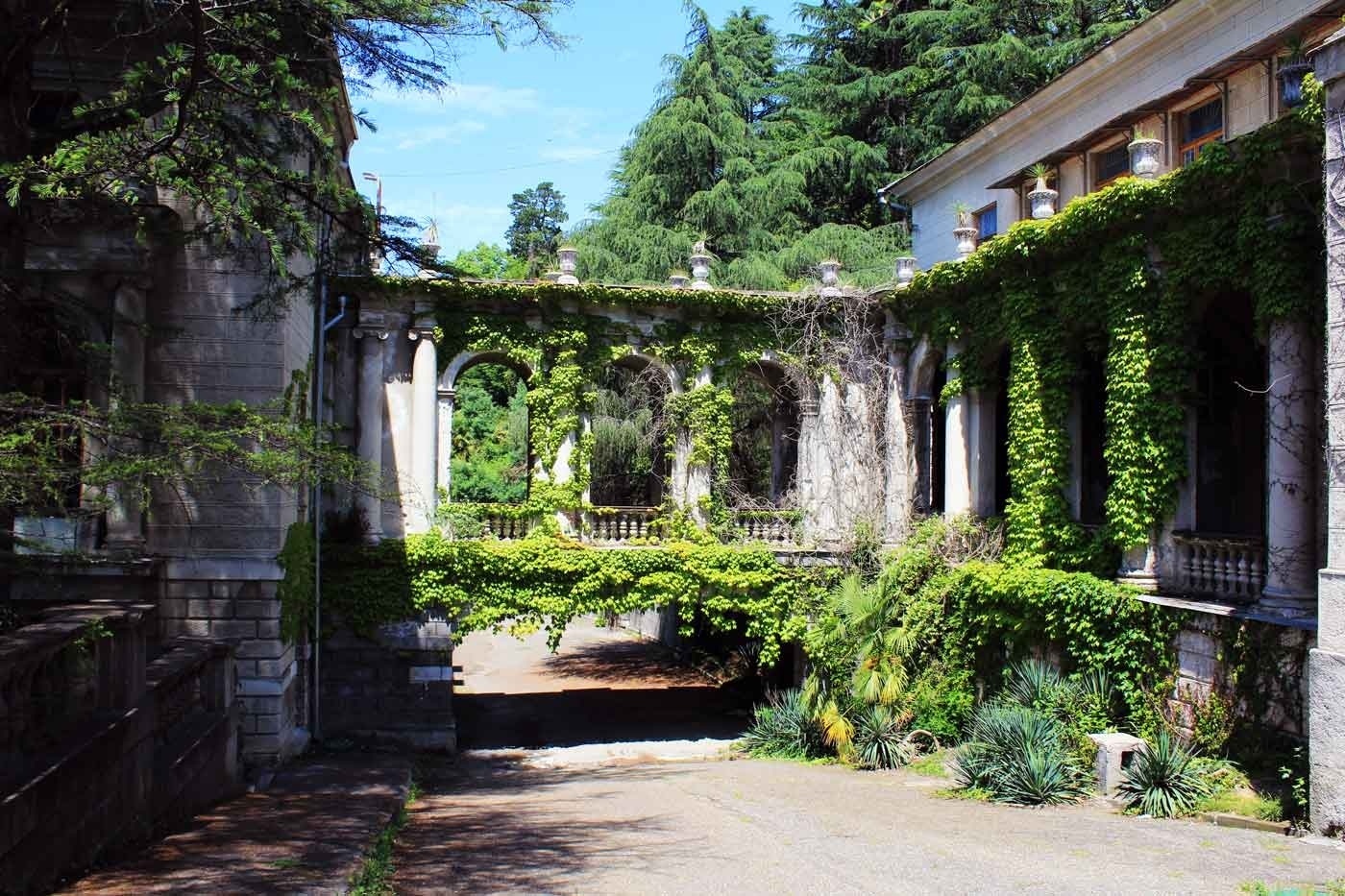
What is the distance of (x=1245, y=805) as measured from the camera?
A: 12.2 m

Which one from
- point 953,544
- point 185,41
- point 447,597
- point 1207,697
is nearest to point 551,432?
point 447,597

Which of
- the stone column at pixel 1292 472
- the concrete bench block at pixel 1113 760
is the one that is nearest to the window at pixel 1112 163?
the stone column at pixel 1292 472

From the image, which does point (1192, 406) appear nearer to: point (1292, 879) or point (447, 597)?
point (1292, 879)

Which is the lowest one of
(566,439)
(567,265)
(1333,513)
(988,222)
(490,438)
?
(1333,513)

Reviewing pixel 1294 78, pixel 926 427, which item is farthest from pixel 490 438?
pixel 1294 78

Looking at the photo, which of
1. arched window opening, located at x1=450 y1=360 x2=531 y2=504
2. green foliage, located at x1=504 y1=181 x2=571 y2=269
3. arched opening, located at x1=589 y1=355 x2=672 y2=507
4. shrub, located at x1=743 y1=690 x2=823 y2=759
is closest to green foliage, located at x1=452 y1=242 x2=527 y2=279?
green foliage, located at x1=504 y1=181 x2=571 y2=269

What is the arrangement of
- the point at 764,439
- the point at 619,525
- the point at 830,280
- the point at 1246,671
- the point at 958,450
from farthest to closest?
the point at 764,439 → the point at 830,280 → the point at 619,525 → the point at 958,450 → the point at 1246,671

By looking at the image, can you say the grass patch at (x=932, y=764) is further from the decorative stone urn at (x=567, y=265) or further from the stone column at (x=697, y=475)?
the decorative stone urn at (x=567, y=265)

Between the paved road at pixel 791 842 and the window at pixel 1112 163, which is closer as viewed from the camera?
the paved road at pixel 791 842

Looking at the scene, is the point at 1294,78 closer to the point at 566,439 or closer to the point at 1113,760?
the point at 1113,760

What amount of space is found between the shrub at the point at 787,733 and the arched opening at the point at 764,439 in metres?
4.00

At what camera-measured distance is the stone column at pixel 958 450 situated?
20.3 m

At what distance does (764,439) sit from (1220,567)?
20.0 metres

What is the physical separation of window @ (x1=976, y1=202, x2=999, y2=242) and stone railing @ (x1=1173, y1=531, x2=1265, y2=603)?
416 inches
